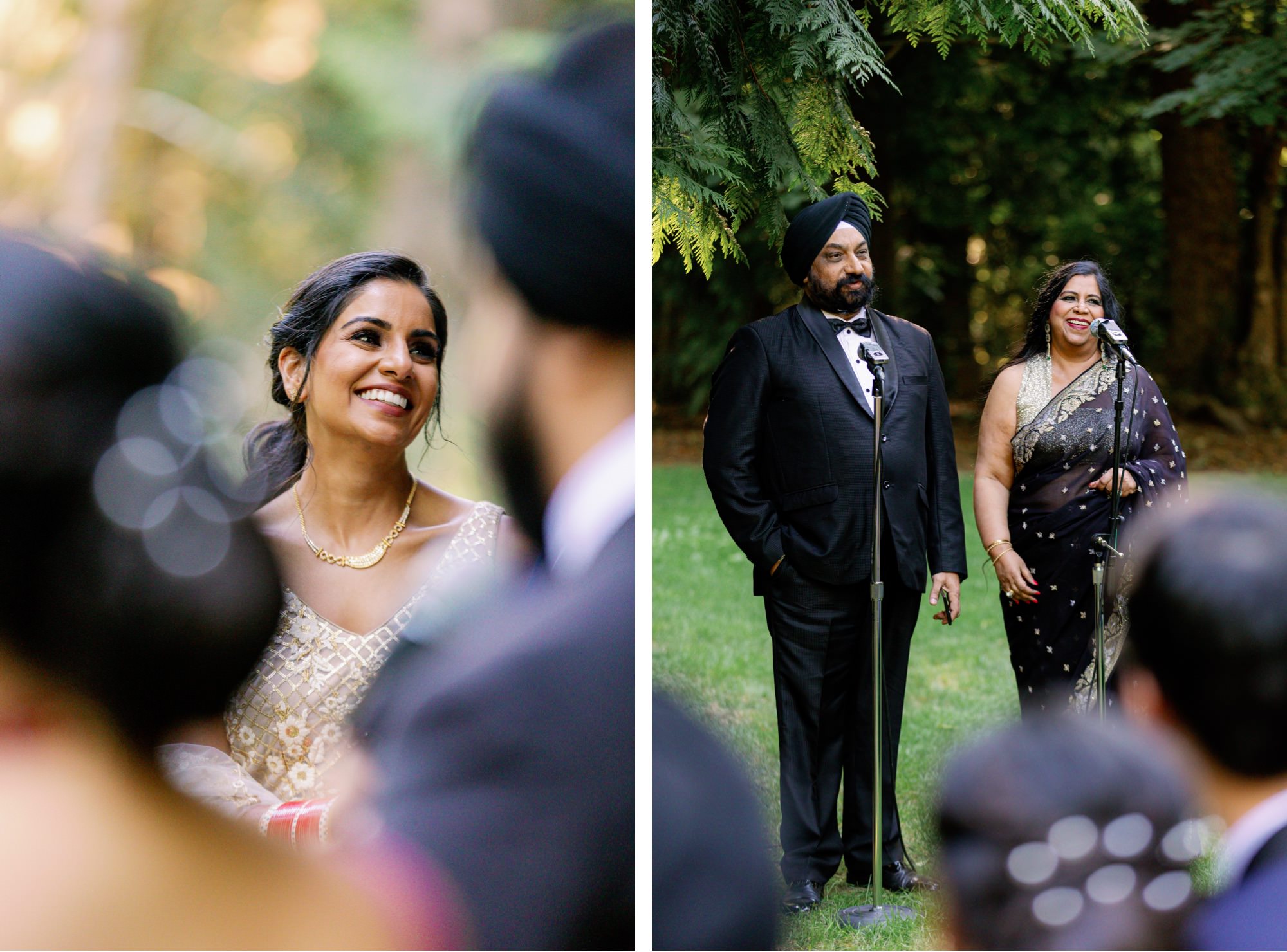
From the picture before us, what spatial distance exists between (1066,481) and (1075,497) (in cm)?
5

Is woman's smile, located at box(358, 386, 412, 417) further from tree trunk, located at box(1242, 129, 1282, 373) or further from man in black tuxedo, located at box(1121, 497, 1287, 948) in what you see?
tree trunk, located at box(1242, 129, 1282, 373)

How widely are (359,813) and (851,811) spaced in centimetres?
197

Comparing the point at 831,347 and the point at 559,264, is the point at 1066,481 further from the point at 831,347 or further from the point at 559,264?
the point at 559,264

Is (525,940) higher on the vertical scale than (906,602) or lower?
higher

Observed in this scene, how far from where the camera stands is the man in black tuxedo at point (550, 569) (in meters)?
1.15

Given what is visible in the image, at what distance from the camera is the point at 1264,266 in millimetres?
9969

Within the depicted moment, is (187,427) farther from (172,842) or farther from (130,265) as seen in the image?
(172,842)

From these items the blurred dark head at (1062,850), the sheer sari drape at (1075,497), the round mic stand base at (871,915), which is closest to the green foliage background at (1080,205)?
the sheer sari drape at (1075,497)

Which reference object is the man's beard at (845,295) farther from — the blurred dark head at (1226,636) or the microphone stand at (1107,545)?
the blurred dark head at (1226,636)

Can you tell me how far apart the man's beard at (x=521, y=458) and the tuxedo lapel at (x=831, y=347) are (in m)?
1.41

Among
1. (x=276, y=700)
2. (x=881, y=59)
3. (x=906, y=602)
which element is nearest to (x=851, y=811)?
(x=906, y=602)

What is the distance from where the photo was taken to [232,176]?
2744 mm

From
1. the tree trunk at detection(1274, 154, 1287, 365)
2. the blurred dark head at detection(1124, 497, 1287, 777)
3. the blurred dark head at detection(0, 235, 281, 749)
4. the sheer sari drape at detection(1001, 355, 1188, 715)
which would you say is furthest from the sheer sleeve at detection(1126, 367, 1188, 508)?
the tree trunk at detection(1274, 154, 1287, 365)

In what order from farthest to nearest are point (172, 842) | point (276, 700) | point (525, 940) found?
point (276, 700) < point (172, 842) < point (525, 940)
